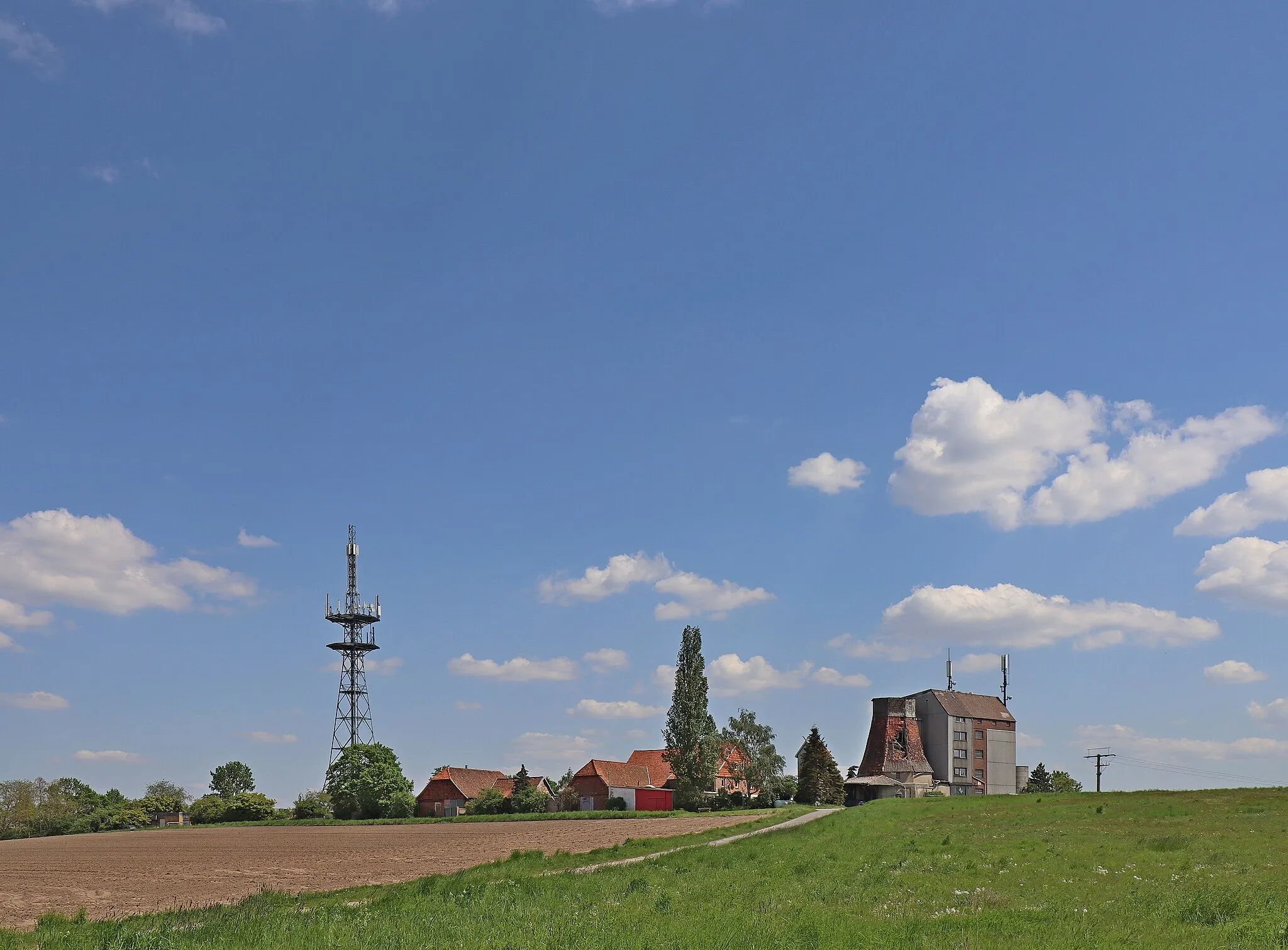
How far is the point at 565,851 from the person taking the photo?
128ft

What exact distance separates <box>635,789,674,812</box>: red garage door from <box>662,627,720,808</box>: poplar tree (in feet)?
38.7

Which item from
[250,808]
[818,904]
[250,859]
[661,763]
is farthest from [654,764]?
[818,904]

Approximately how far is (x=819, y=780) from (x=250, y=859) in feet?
249

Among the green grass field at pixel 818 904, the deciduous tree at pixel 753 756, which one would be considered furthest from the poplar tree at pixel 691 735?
the green grass field at pixel 818 904

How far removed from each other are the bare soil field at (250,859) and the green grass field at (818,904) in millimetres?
5964

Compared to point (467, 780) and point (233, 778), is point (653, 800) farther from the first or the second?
point (233, 778)

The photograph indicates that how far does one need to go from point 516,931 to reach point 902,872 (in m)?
13.1

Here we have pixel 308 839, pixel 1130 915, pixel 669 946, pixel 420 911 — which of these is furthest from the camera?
pixel 308 839

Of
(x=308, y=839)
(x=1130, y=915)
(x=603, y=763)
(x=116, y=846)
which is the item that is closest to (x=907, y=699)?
(x=603, y=763)

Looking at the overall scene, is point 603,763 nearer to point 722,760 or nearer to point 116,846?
point 722,760

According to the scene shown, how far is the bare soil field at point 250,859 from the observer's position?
31297mm

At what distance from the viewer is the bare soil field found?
31297 mm

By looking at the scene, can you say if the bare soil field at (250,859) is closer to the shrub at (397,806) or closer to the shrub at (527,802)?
the shrub at (397,806)

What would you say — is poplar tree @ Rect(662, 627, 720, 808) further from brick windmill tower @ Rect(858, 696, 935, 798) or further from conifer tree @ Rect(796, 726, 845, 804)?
brick windmill tower @ Rect(858, 696, 935, 798)
